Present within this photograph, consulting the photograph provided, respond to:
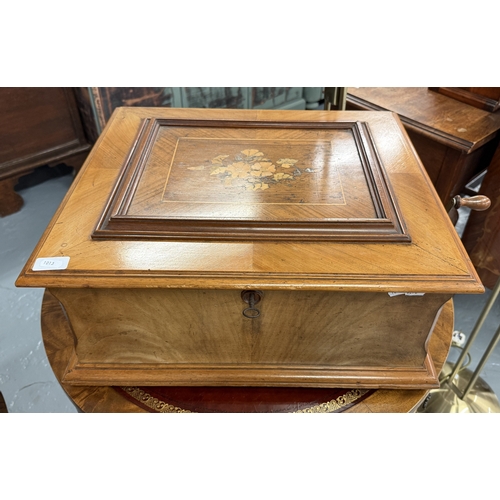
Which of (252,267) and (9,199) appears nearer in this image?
(252,267)

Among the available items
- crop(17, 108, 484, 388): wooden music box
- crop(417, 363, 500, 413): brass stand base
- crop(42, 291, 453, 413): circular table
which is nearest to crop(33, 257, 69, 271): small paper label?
crop(17, 108, 484, 388): wooden music box

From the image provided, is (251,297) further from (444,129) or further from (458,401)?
(444,129)

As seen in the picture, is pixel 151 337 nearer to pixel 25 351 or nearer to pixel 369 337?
pixel 369 337

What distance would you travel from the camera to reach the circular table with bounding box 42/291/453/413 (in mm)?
980

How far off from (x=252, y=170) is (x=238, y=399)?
21.0 inches

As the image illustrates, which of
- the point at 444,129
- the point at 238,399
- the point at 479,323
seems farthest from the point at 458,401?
the point at 444,129

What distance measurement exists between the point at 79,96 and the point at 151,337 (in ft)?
4.98

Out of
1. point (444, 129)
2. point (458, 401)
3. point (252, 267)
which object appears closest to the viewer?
point (252, 267)

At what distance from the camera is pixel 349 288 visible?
810 millimetres

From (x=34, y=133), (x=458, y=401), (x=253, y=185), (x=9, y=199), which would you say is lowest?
(x=458, y=401)

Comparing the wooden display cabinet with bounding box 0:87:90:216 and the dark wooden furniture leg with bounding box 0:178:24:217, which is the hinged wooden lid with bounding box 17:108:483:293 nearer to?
the wooden display cabinet with bounding box 0:87:90:216

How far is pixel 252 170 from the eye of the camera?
3.55 ft

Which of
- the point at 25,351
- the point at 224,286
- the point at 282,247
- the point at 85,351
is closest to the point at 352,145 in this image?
the point at 282,247

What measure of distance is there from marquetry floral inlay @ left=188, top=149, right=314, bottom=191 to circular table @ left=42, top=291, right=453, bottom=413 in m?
0.47
